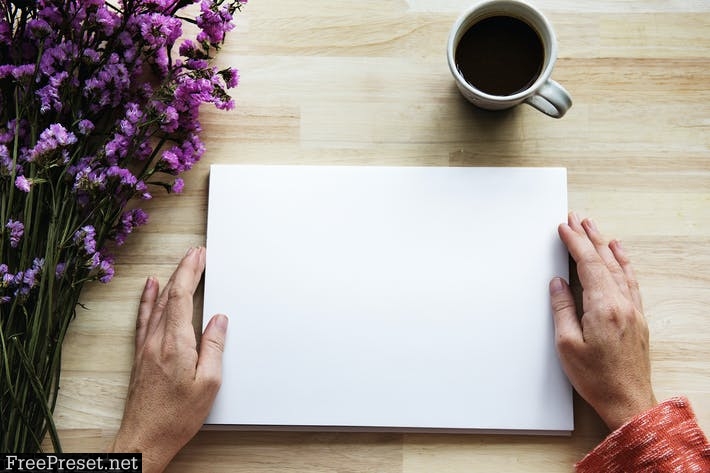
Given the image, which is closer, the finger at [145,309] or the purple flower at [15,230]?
the purple flower at [15,230]

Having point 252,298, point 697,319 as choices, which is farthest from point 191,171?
point 697,319

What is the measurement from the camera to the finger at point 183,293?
29.9 inches

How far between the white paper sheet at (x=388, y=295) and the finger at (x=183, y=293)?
0.7 inches

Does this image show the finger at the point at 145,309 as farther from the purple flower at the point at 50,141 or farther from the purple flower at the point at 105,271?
the purple flower at the point at 50,141

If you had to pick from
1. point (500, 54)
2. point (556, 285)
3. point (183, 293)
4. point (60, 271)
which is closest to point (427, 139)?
point (500, 54)

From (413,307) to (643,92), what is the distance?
43 centimetres

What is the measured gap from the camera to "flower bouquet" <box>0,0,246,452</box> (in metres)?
0.68

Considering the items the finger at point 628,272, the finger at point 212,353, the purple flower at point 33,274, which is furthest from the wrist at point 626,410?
the purple flower at point 33,274

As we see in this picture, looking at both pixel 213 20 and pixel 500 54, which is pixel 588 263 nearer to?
pixel 500 54

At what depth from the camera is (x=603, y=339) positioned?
0.74 meters

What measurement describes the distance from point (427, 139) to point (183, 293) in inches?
15.2

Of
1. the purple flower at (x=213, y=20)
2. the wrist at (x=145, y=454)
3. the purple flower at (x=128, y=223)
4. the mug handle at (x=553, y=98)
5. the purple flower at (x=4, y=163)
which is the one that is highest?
the purple flower at (x=213, y=20)

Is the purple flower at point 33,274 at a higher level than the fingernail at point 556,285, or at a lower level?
higher

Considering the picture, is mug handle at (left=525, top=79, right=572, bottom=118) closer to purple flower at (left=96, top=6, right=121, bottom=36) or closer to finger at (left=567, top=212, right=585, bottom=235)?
finger at (left=567, top=212, right=585, bottom=235)
